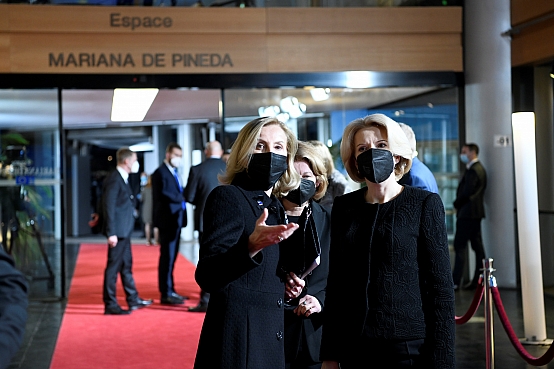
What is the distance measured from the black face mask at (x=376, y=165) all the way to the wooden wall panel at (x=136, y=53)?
735 centimetres

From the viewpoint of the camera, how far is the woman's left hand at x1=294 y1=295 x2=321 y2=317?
3346 mm

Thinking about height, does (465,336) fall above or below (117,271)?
below

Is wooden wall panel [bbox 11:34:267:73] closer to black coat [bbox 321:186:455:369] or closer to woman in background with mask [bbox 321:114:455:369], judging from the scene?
woman in background with mask [bbox 321:114:455:369]

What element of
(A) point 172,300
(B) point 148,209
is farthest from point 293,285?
(B) point 148,209

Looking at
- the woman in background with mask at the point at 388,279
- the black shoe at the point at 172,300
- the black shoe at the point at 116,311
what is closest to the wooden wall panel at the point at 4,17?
the black shoe at the point at 116,311

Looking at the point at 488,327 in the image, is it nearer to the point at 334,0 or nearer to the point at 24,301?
the point at 24,301

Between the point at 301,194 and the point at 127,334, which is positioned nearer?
the point at 301,194

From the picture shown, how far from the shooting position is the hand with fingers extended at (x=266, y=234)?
2434 millimetres

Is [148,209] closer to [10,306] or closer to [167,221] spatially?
[167,221]

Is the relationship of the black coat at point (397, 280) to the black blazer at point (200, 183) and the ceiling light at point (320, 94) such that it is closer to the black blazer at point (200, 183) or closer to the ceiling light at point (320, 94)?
the black blazer at point (200, 183)

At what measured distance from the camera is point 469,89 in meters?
10.3

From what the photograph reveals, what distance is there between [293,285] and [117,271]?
6154mm

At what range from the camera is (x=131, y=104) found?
1590cm

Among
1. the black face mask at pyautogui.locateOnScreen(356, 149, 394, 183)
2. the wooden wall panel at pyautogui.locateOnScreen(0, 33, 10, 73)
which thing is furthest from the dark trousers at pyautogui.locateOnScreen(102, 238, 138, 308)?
the black face mask at pyautogui.locateOnScreen(356, 149, 394, 183)
